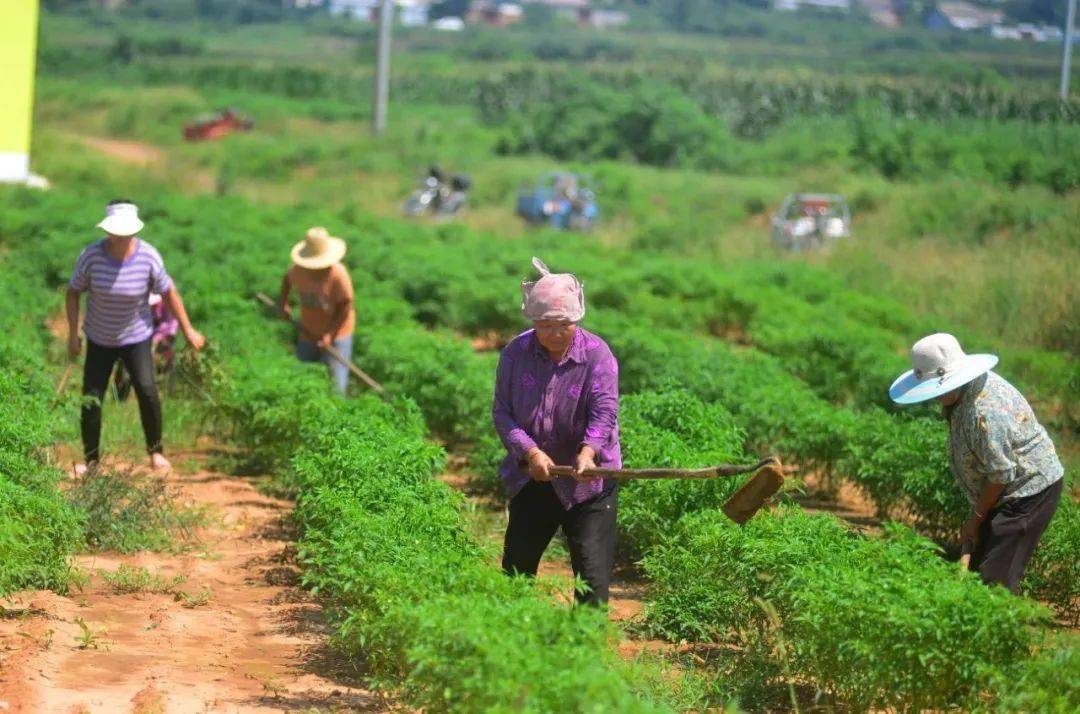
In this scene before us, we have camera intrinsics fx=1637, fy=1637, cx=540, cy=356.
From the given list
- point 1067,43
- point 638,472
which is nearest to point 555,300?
point 638,472

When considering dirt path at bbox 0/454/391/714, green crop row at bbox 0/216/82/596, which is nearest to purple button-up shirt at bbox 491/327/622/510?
dirt path at bbox 0/454/391/714

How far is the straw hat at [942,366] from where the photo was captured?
6.89 metres

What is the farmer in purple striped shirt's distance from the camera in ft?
31.3

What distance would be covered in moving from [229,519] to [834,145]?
27029 millimetres

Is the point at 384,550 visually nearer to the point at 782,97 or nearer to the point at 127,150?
the point at 782,97

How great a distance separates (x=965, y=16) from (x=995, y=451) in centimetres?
2666

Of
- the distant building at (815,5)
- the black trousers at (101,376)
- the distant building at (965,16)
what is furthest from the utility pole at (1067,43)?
the distant building at (815,5)

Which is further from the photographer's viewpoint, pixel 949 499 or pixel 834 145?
pixel 834 145

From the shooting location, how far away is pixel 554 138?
4244 centimetres

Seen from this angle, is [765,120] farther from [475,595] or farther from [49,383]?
[475,595]

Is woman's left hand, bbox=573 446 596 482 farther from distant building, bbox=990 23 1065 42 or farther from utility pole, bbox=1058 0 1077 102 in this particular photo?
distant building, bbox=990 23 1065 42

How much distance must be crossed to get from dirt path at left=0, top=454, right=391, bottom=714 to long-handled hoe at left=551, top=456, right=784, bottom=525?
4.21 feet

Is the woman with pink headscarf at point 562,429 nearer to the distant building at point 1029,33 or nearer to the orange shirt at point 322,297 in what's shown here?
the orange shirt at point 322,297

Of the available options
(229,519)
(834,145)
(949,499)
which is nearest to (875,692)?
(949,499)
